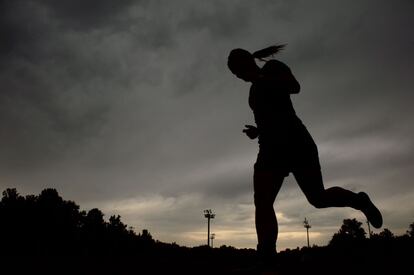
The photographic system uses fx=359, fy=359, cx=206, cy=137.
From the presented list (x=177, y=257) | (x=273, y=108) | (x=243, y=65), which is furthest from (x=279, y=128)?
(x=177, y=257)

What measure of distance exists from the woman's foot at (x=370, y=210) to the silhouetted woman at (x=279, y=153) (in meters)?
0.07

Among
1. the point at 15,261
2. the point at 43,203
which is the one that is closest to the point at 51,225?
the point at 43,203

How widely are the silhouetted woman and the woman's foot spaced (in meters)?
0.07

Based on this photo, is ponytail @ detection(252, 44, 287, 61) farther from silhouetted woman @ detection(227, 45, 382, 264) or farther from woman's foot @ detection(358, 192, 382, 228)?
woman's foot @ detection(358, 192, 382, 228)

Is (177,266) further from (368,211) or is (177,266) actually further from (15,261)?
(368,211)

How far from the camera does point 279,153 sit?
3.96 meters

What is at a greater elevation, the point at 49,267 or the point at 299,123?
the point at 299,123

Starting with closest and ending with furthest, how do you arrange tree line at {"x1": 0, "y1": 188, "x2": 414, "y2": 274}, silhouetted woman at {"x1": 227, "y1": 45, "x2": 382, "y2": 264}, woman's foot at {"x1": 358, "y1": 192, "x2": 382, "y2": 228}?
silhouetted woman at {"x1": 227, "y1": 45, "x2": 382, "y2": 264} < woman's foot at {"x1": 358, "y1": 192, "x2": 382, "y2": 228} < tree line at {"x1": 0, "y1": 188, "x2": 414, "y2": 274}

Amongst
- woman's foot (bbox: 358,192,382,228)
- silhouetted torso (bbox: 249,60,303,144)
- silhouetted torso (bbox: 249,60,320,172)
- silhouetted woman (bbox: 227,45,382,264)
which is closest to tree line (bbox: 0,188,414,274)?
woman's foot (bbox: 358,192,382,228)

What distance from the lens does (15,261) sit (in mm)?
5285

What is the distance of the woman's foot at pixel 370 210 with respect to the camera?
14.0 ft

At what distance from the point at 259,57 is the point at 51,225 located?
2715 inches

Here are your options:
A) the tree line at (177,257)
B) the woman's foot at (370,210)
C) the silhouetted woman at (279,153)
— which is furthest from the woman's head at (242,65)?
the tree line at (177,257)

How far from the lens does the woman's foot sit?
4.27 metres
